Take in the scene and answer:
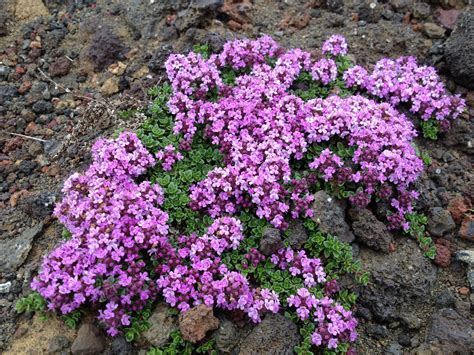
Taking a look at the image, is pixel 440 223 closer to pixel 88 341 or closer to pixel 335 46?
pixel 335 46

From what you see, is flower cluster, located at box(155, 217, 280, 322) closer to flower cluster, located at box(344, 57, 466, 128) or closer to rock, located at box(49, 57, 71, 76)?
flower cluster, located at box(344, 57, 466, 128)

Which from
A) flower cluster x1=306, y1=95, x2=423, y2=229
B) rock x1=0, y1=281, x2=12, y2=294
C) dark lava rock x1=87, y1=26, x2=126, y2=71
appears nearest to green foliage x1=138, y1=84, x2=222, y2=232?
dark lava rock x1=87, y1=26, x2=126, y2=71

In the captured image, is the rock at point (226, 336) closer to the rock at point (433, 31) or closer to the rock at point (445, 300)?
the rock at point (445, 300)

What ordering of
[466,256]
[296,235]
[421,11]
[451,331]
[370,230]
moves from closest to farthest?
[451,331] → [296,235] → [370,230] → [466,256] → [421,11]

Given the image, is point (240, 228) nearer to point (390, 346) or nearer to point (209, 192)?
point (209, 192)

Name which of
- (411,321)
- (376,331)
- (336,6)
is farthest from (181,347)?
(336,6)

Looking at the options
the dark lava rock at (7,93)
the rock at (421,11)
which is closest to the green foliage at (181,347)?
the dark lava rock at (7,93)
